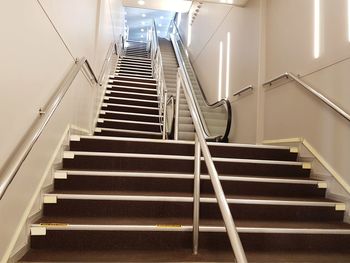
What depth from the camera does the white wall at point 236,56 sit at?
405cm

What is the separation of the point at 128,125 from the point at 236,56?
6.80 ft

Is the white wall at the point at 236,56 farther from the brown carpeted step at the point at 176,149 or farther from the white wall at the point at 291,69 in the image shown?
the brown carpeted step at the point at 176,149

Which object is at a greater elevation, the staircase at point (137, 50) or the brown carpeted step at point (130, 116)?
the staircase at point (137, 50)

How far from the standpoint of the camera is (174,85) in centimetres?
714

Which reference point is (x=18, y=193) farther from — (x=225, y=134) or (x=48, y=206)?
(x=225, y=134)

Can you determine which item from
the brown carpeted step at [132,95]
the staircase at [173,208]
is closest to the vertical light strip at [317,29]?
the staircase at [173,208]

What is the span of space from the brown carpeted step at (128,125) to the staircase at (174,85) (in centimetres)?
45

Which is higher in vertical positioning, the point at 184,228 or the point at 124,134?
the point at 124,134

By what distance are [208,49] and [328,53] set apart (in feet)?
12.8

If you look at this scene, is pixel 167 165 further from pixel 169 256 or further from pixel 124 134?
pixel 124 134

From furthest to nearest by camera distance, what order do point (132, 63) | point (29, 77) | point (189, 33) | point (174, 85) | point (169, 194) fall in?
point (189, 33) < point (132, 63) < point (174, 85) < point (169, 194) < point (29, 77)

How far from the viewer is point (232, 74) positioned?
4.80 m

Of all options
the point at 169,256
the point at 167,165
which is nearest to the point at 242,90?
the point at 167,165

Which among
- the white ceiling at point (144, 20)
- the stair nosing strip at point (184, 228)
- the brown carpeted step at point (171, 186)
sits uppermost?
the white ceiling at point (144, 20)
